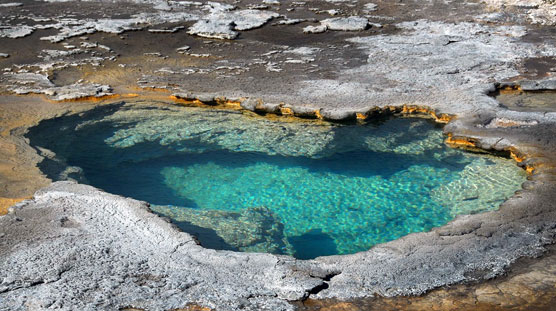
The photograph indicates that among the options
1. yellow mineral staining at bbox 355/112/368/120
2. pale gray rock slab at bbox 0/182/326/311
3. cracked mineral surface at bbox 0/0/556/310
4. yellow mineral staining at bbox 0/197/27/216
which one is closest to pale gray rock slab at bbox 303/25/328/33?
cracked mineral surface at bbox 0/0/556/310

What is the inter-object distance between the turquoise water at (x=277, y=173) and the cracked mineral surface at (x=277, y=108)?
22cm

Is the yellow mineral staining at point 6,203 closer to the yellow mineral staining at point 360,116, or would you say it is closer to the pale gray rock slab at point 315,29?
the yellow mineral staining at point 360,116

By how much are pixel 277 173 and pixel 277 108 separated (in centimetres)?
104

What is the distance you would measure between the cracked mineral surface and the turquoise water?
222 mm

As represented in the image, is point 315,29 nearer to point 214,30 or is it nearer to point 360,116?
point 214,30

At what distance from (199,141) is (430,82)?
112 inches

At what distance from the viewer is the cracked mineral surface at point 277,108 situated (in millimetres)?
3271

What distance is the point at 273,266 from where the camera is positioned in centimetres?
346

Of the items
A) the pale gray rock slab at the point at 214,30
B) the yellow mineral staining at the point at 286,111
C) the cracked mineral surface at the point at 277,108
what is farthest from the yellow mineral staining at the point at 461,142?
the pale gray rock slab at the point at 214,30

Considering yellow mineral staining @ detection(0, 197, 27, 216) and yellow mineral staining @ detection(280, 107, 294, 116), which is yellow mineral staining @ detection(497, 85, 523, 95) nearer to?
yellow mineral staining @ detection(280, 107, 294, 116)

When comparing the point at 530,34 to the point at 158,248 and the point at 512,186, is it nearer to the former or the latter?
the point at 512,186

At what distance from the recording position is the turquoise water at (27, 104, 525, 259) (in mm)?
4520

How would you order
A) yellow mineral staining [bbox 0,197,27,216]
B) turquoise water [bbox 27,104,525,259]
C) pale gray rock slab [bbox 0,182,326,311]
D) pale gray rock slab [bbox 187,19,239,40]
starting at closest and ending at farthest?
pale gray rock slab [bbox 0,182,326,311] → yellow mineral staining [bbox 0,197,27,216] → turquoise water [bbox 27,104,525,259] → pale gray rock slab [bbox 187,19,239,40]

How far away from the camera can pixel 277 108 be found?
240 inches
